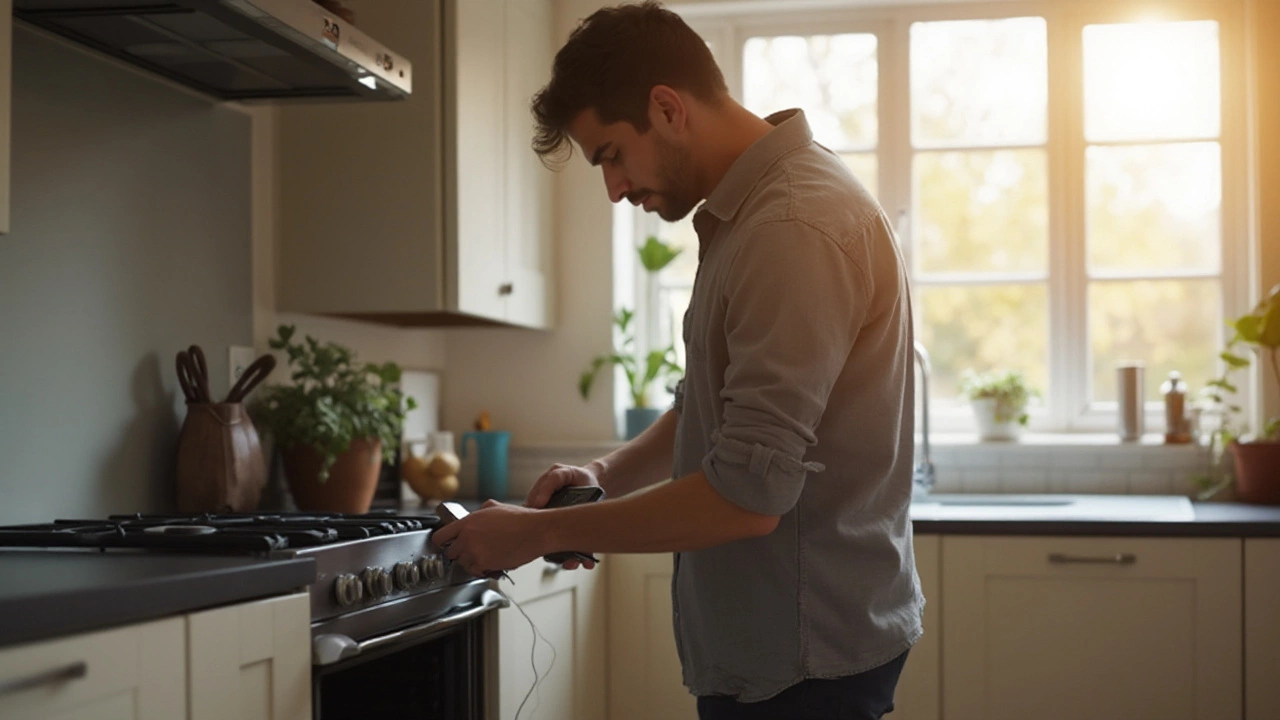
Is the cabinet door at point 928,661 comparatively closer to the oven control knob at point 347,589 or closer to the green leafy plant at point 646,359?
the green leafy plant at point 646,359

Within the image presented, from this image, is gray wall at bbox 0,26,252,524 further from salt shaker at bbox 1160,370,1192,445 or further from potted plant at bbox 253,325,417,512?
salt shaker at bbox 1160,370,1192,445

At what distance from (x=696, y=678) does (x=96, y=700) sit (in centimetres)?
63

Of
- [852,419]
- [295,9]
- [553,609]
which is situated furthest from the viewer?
[553,609]

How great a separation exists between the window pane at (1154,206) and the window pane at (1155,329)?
66 millimetres

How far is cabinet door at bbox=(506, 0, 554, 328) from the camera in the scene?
3.15 meters

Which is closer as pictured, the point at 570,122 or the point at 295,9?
the point at 570,122

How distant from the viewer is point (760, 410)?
129 centimetres

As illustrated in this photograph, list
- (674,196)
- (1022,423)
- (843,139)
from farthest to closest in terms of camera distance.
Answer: (843,139) < (1022,423) < (674,196)

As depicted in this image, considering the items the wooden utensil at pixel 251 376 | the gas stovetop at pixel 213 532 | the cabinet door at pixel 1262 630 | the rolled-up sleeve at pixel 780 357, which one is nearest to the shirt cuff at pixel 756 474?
the rolled-up sleeve at pixel 780 357

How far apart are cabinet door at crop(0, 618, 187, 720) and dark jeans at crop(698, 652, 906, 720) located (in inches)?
24.0

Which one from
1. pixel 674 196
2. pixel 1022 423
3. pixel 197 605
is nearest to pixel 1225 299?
pixel 1022 423

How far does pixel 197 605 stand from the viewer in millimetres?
1447

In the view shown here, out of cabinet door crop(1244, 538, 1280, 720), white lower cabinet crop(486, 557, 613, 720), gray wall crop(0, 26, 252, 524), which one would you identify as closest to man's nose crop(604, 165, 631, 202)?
white lower cabinet crop(486, 557, 613, 720)

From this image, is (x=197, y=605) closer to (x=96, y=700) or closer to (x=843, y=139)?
(x=96, y=700)
